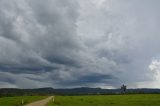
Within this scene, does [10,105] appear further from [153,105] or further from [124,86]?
[124,86]

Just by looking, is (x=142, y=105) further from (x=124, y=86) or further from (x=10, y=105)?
(x=124, y=86)

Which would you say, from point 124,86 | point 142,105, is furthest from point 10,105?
point 124,86

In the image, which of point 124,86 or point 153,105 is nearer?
point 153,105

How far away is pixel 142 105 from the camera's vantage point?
6375 cm

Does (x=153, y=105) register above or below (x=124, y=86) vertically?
below

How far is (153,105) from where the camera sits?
210 ft

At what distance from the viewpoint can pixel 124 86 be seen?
200 metres

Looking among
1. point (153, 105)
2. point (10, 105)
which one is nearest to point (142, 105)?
point (153, 105)

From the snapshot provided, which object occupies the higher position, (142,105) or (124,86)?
(124,86)

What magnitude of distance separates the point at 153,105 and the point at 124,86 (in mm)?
136624

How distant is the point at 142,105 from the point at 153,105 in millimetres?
2138

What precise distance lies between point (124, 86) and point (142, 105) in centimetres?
13720

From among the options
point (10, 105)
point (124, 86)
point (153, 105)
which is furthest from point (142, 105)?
point (124, 86)

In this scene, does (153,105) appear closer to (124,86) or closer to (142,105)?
(142,105)
